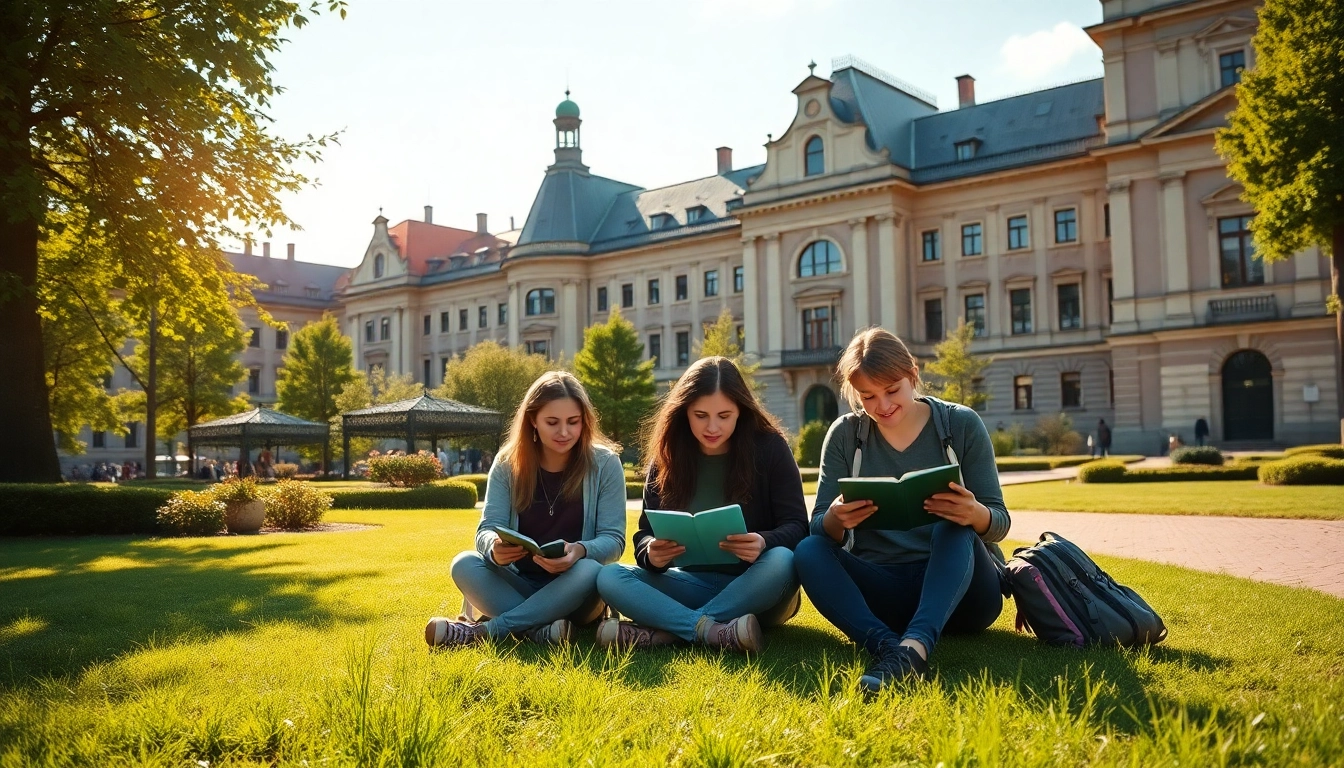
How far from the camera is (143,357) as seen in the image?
41.5 metres

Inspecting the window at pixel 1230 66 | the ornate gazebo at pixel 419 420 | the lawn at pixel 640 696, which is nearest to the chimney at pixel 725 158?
the window at pixel 1230 66

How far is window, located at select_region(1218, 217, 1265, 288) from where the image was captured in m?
35.9

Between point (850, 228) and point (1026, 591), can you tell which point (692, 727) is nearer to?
point (1026, 591)

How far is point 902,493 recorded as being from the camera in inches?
173

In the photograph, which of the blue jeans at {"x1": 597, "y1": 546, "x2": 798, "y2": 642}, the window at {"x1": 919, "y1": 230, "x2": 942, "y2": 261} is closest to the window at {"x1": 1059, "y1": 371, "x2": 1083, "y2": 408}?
the window at {"x1": 919, "y1": 230, "x2": 942, "y2": 261}

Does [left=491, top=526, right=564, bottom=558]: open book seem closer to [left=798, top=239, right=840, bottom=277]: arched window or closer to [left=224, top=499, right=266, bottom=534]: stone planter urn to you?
[left=224, top=499, right=266, bottom=534]: stone planter urn

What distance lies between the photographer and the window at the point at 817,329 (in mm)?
46719

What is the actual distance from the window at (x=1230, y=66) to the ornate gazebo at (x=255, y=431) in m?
33.0

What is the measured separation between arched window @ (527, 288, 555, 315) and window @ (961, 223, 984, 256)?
23.6 meters

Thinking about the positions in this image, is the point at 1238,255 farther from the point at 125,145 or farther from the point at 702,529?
the point at 702,529

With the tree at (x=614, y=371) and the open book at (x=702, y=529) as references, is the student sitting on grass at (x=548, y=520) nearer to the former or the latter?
the open book at (x=702, y=529)

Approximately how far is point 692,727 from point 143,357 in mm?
43794

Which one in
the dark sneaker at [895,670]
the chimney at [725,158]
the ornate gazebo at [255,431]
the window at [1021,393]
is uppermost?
the chimney at [725,158]

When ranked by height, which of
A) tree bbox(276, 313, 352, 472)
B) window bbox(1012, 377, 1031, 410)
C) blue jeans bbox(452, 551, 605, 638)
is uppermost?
tree bbox(276, 313, 352, 472)
